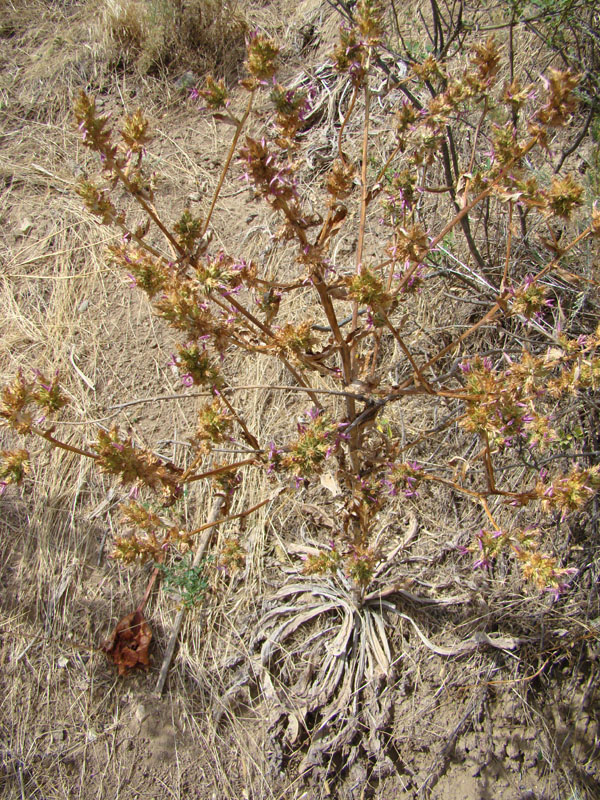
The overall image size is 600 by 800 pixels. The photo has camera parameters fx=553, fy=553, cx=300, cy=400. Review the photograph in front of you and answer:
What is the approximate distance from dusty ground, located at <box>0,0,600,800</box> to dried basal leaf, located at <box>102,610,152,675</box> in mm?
47

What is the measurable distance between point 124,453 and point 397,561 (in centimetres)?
137

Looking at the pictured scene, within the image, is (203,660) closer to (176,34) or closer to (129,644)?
(129,644)

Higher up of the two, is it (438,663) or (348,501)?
(348,501)

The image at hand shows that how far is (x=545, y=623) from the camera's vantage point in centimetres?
198

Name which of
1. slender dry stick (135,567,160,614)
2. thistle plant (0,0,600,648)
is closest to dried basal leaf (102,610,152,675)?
slender dry stick (135,567,160,614)

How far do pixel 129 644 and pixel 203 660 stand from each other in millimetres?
301

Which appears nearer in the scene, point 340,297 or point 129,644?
point 340,297

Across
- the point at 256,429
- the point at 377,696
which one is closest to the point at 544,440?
the point at 377,696

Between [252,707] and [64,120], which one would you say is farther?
[64,120]

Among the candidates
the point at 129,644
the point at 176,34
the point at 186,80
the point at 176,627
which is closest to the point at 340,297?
the point at 176,627

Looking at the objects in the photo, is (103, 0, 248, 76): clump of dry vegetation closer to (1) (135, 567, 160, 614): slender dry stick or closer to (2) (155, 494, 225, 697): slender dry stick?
(2) (155, 494, 225, 697): slender dry stick

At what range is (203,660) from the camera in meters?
2.16

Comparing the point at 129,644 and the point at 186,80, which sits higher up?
the point at 186,80

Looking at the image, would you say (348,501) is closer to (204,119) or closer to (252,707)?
(252,707)
